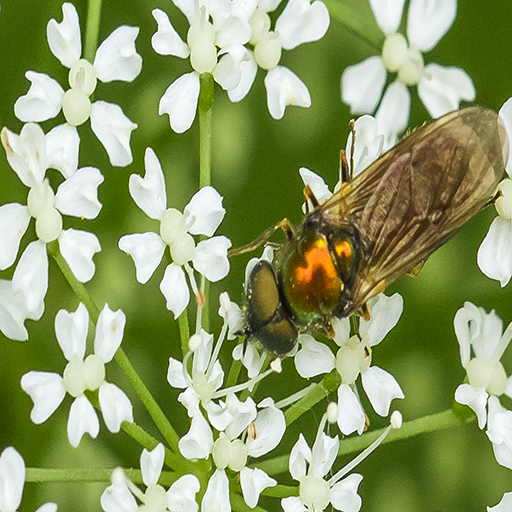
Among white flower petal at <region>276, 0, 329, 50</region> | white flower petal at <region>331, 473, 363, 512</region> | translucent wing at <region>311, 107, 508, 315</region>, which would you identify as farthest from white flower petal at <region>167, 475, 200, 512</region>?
white flower petal at <region>276, 0, 329, 50</region>

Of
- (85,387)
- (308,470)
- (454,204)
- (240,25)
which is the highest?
(240,25)

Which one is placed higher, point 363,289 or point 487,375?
point 363,289

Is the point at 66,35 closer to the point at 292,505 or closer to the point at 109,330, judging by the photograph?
Answer: the point at 109,330

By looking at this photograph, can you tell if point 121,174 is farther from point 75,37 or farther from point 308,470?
point 308,470

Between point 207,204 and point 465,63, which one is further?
point 465,63

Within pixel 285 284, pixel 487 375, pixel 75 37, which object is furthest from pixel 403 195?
pixel 75 37

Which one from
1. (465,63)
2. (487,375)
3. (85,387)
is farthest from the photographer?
(465,63)

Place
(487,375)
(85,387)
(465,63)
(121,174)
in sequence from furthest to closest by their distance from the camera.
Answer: (465,63) → (121,174) → (487,375) → (85,387)

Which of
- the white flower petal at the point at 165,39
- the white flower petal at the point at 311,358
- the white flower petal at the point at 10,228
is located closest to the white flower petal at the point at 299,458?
the white flower petal at the point at 311,358
